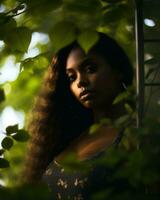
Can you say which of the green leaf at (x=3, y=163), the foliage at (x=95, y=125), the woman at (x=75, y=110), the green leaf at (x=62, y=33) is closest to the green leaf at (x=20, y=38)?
the foliage at (x=95, y=125)

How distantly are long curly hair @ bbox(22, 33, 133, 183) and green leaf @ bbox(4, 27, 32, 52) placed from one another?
0.90 meters

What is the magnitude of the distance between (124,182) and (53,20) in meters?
2.51

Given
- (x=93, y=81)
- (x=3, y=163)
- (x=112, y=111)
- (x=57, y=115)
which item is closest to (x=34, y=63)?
(x=93, y=81)

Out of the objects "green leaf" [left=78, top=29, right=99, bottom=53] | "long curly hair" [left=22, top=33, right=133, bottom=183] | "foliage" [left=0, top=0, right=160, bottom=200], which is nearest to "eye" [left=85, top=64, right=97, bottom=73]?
"long curly hair" [left=22, top=33, right=133, bottom=183]

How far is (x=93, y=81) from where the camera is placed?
2311mm

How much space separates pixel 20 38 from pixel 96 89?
2.45 feet

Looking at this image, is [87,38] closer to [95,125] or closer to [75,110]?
[95,125]

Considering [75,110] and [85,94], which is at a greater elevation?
[85,94]

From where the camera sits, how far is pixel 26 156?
2.91 metres

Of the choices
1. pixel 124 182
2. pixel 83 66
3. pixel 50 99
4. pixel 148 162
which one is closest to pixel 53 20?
pixel 50 99

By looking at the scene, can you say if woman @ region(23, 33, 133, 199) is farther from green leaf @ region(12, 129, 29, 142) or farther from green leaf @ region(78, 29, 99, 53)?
green leaf @ region(78, 29, 99, 53)

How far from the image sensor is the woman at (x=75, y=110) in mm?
2307

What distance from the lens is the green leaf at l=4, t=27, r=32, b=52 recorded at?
1604mm

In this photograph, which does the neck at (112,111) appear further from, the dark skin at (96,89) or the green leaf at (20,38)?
the green leaf at (20,38)
